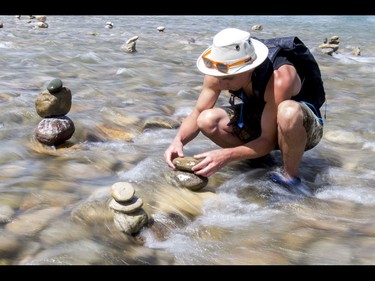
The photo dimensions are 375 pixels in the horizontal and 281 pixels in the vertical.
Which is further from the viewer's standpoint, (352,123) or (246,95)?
(352,123)

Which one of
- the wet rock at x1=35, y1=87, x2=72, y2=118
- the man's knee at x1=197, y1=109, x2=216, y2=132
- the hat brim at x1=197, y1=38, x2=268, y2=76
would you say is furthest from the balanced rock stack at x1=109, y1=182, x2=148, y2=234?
the wet rock at x1=35, y1=87, x2=72, y2=118

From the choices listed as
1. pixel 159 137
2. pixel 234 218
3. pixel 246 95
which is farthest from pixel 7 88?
pixel 234 218

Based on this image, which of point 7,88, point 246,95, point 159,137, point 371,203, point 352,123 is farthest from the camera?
point 7,88

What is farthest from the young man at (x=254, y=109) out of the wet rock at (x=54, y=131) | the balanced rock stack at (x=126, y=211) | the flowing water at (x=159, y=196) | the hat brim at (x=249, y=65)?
the wet rock at (x=54, y=131)

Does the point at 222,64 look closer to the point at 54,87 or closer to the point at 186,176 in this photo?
the point at 186,176

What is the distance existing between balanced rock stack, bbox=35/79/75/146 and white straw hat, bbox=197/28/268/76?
80.5 inches

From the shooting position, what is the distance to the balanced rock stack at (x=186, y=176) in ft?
13.6

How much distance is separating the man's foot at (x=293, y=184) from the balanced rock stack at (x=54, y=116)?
7.68ft

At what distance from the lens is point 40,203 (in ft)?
12.4

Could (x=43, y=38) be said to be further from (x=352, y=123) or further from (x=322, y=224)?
(x=322, y=224)

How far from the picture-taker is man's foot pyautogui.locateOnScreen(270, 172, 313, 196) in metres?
4.34

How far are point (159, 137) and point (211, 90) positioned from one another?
4.75ft

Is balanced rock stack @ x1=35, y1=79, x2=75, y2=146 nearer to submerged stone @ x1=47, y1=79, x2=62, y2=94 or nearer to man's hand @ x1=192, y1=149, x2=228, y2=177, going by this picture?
submerged stone @ x1=47, y1=79, x2=62, y2=94

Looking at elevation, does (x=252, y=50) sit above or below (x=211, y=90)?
above
